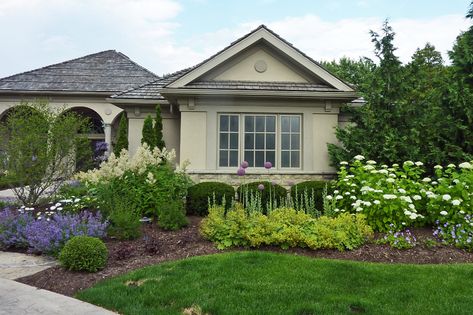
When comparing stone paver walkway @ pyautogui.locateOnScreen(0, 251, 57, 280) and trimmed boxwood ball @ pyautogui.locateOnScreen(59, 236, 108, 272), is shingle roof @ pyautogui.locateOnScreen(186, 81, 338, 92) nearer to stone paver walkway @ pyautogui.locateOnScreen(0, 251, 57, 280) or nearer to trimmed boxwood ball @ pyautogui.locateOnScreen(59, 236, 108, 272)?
stone paver walkway @ pyautogui.locateOnScreen(0, 251, 57, 280)

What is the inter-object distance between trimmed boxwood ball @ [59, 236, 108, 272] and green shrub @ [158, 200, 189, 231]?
2005mm

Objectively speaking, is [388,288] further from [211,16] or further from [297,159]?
[211,16]

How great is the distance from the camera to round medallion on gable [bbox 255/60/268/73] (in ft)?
37.5

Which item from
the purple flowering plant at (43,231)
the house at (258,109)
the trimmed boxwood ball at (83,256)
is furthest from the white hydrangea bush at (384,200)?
the purple flowering plant at (43,231)

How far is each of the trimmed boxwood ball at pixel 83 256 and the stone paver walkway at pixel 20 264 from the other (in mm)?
549

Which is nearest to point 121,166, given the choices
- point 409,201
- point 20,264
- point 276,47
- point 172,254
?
point 20,264

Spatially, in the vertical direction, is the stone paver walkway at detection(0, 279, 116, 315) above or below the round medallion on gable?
below

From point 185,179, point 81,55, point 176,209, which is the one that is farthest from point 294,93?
point 81,55

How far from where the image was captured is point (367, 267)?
5207 mm

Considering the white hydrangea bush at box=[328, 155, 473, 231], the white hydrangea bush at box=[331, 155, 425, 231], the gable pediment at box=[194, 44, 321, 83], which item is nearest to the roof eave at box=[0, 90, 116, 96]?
the gable pediment at box=[194, 44, 321, 83]

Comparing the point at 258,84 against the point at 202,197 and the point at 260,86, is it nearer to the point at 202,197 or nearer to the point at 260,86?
the point at 260,86

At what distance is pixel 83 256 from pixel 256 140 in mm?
6711

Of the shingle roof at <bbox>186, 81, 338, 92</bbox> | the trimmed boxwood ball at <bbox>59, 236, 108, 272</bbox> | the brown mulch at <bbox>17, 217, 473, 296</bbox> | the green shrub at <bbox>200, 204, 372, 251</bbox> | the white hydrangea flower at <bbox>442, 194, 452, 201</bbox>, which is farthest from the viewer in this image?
the shingle roof at <bbox>186, 81, 338, 92</bbox>

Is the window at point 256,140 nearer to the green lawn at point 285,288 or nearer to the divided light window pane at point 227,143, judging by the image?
the divided light window pane at point 227,143
